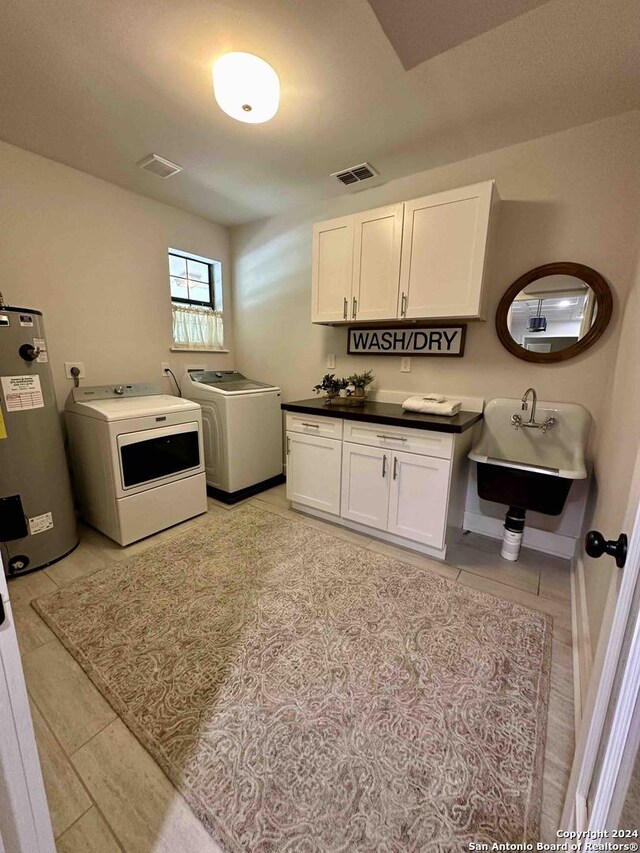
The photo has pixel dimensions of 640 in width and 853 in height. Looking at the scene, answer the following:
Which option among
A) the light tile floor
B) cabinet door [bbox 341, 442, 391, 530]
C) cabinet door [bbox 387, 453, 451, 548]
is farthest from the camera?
cabinet door [bbox 341, 442, 391, 530]

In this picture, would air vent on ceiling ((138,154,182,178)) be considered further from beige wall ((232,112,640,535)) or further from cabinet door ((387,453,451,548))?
cabinet door ((387,453,451,548))

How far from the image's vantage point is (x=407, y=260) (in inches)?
86.6

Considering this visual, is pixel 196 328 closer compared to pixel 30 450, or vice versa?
pixel 30 450

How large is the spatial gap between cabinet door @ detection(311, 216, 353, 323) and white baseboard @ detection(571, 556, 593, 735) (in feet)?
6.99

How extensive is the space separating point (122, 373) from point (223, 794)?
272cm

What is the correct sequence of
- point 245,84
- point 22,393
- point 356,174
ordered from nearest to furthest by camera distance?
point 245,84 < point 22,393 < point 356,174

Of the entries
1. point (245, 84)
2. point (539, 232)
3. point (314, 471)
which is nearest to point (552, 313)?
point (539, 232)

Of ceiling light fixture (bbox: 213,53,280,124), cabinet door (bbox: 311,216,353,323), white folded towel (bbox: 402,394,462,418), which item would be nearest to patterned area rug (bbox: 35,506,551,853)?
white folded towel (bbox: 402,394,462,418)

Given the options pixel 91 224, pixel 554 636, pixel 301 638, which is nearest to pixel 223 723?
pixel 301 638

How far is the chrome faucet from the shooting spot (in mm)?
2098

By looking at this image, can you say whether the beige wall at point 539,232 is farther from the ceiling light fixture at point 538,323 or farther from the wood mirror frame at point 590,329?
the ceiling light fixture at point 538,323

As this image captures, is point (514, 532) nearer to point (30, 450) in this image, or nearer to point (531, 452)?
point (531, 452)

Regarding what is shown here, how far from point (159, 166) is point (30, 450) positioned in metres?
2.03

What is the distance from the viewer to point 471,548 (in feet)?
7.43
